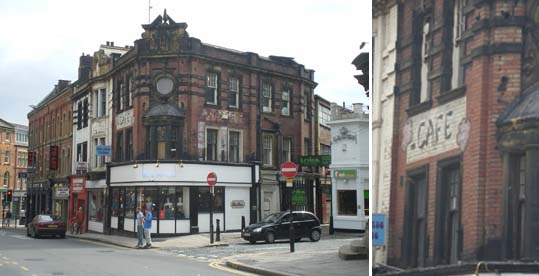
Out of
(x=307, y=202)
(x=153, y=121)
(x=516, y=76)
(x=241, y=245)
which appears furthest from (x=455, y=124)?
(x=153, y=121)

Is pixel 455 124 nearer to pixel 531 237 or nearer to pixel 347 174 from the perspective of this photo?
pixel 531 237

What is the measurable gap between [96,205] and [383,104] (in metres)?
11.8

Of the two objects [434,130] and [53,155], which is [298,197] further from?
[434,130]

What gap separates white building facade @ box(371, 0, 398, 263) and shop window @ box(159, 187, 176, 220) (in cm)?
1570

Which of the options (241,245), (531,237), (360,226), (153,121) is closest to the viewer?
(531,237)

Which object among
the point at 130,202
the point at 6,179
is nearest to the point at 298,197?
the point at 6,179

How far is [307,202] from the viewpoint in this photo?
7109 millimetres

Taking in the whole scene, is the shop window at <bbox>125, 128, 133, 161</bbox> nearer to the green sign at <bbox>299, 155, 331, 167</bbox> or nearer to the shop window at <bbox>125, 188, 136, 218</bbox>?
the shop window at <bbox>125, 188, 136, 218</bbox>

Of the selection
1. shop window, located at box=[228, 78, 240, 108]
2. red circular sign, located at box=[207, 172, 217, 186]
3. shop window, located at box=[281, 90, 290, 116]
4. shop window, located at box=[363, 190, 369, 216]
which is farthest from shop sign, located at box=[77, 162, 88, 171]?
shop window, located at box=[363, 190, 369, 216]

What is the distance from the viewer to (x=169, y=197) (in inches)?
722

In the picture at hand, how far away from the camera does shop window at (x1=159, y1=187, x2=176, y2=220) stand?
714 inches

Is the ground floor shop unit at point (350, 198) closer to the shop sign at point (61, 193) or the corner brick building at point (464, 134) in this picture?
the corner brick building at point (464, 134)

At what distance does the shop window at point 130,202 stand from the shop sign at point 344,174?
41.8ft

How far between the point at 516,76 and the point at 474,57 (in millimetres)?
155
